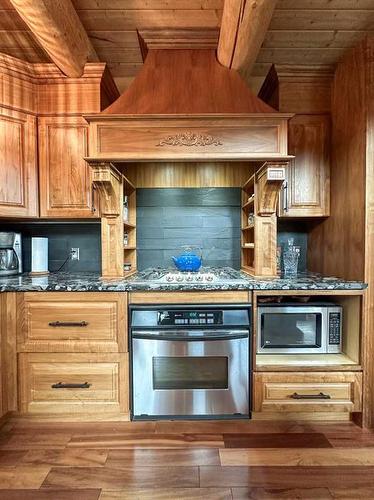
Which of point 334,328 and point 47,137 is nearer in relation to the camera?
point 334,328

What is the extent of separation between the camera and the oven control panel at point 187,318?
180cm

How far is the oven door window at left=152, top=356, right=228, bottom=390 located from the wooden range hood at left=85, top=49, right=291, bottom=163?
1287mm

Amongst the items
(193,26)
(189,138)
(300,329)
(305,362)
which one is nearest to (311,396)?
(305,362)

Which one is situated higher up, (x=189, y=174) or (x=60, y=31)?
(x=60, y=31)

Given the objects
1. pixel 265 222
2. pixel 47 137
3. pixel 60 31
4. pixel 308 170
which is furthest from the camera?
pixel 308 170

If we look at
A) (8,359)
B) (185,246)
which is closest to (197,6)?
(185,246)

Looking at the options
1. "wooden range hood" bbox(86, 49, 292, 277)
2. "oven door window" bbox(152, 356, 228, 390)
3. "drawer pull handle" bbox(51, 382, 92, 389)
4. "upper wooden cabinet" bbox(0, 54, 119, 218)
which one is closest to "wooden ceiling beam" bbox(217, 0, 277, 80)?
"wooden range hood" bbox(86, 49, 292, 277)

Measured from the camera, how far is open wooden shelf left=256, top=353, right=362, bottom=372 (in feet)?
5.98

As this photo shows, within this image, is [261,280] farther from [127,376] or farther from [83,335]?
[83,335]

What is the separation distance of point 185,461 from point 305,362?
92 cm

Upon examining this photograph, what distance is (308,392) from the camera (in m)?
1.82

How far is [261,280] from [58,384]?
1.45m

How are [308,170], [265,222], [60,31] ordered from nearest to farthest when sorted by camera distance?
[60,31]
[265,222]
[308,170]

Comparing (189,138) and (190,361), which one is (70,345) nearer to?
(190,361)
